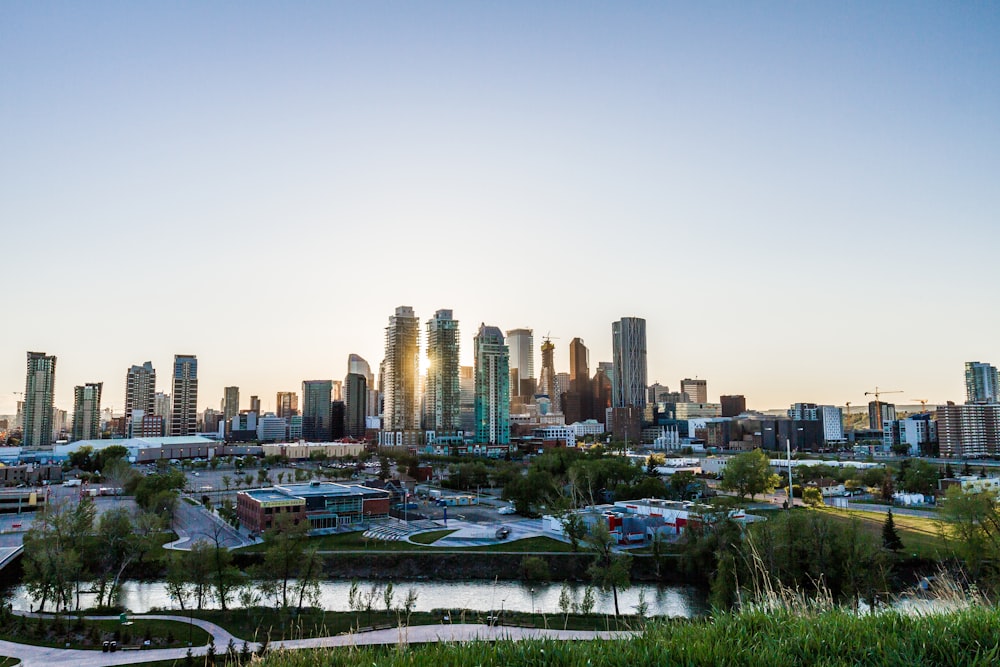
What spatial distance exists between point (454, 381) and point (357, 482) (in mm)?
55483

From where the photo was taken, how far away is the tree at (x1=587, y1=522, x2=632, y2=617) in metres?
22.8

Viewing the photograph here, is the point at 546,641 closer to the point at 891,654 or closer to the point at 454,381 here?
the point at 891,654

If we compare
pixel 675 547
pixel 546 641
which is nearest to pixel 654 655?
pixel 546 641

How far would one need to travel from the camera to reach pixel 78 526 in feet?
86.4

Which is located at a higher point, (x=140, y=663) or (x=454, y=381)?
(x=454, y=381)

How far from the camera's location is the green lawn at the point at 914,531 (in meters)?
28.4

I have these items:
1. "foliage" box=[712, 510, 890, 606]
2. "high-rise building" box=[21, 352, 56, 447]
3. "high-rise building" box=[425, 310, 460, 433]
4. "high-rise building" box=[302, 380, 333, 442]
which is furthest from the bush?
"high-rise building" box=[302, 380, 333, 442]

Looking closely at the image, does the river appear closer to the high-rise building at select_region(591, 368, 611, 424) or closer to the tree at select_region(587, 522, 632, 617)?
the tree at select_region(587, 522, 632, 617)

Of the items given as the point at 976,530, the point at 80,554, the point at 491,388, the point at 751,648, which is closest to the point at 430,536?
the point at 80,554

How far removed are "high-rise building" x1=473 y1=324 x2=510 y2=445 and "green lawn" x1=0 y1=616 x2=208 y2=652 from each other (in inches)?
3333

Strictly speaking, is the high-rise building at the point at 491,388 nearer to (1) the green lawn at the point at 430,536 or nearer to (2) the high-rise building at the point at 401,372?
(2) the high-rise building at the point at 401,372

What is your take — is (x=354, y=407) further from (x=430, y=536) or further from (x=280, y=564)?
(x=280, y=564)

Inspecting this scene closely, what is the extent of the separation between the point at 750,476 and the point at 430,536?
23.3m

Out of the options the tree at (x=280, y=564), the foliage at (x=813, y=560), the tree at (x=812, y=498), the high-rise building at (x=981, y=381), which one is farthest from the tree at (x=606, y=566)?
the high-rise building at (x=981, y=381)
